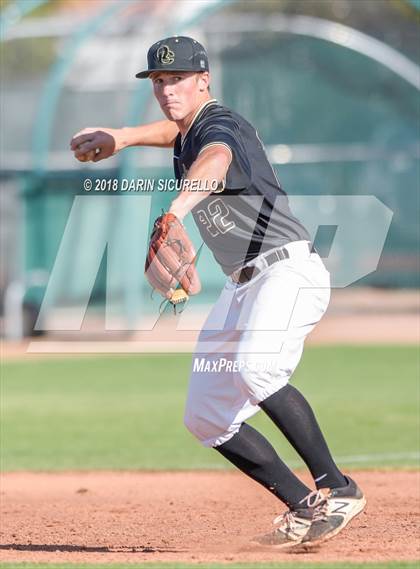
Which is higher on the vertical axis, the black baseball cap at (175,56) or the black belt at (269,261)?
the black baseball cap at (175,56)

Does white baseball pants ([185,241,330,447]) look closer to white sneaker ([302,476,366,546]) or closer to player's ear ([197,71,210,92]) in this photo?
A: white sneaker ([302,476,366,546])

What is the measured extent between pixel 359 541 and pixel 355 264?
1864 centimetres

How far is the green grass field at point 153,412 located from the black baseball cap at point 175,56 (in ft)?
14.5

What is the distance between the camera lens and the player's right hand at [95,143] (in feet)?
20.5

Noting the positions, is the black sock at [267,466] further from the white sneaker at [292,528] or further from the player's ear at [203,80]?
the player's ear at [203,80]

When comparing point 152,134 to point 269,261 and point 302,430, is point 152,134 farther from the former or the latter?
point 302,430

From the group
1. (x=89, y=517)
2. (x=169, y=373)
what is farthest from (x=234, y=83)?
(x=89, y=517)

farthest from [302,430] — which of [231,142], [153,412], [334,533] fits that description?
[153,412]

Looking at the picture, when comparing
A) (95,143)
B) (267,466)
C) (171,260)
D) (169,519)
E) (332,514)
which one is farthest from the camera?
(169,519)

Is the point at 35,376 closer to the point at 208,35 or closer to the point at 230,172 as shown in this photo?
the point at 230,172

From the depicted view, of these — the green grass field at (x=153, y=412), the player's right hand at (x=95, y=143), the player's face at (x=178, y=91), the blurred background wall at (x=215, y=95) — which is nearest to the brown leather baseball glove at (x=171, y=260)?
the player's face at (x=178, y=91)

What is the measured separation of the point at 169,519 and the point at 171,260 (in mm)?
2368

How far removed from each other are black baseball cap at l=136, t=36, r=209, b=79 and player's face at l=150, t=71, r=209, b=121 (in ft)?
0.14

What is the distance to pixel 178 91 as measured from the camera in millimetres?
5621
